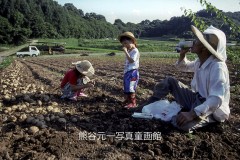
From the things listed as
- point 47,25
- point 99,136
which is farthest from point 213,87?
point 47,25

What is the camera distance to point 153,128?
397cm

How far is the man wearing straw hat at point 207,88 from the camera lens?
356cm

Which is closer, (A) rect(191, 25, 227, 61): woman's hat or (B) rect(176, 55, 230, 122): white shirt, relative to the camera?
(B) rect(176, 55, 230, 122): white shirt

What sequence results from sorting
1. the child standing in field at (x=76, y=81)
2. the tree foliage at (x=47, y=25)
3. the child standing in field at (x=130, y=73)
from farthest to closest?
the tree foliage at (x=47, y=25) → the child standing in field at (x=76, y=81) → the child standing in field at (x=130, y=73)

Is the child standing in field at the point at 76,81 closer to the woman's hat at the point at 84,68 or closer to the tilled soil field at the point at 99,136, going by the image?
the woman's hat at the point at 84,68

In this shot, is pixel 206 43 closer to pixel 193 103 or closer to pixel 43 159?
pixel 193 103

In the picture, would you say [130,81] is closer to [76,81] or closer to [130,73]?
[130,73]

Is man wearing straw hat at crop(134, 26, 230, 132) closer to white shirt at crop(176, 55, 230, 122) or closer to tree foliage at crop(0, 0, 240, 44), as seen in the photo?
white shirt at crop(176, 55, 230, 122)

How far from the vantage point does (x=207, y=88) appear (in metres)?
3.85

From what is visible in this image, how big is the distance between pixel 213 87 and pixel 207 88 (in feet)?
0.85

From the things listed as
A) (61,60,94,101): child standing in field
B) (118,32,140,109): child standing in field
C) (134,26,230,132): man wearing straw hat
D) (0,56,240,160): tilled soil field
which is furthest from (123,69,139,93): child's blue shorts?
(134,26,230,132): man wearing straw hat

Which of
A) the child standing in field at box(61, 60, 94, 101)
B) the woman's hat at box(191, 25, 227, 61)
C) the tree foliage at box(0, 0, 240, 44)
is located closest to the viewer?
the woman's hat at box(191, 25, 227, 61)

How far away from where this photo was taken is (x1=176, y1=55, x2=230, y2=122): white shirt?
3529 mm

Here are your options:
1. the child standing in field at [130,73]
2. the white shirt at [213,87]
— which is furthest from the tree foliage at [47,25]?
the white shirt at [213,87]
